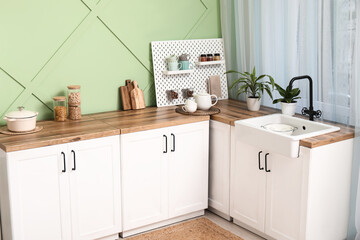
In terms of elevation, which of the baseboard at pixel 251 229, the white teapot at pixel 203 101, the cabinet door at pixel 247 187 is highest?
the white teapot at pixel 203 101

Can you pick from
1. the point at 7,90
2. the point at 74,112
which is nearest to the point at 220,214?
the point at 74,112

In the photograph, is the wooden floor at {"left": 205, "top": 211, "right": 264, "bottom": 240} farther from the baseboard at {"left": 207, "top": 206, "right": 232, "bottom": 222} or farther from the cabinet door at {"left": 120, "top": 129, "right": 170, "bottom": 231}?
the cabinet door at {"left": 120, "top": 129, "right": 170, "bottom": 231}

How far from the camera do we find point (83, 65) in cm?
362

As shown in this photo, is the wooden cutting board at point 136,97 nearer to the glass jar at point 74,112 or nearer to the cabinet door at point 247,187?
the glass jar at point 74,112

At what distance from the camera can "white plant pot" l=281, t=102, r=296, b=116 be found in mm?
3571

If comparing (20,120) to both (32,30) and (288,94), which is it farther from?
(288,94)

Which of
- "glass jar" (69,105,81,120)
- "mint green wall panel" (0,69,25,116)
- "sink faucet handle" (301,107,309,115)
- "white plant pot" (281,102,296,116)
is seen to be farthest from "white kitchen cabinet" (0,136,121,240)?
"sink faucet handle" (301,107,309,115)

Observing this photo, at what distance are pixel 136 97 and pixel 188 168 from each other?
2.34 ft

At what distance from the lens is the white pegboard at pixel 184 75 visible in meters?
3.96

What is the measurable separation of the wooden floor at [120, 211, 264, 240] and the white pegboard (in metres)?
1.00

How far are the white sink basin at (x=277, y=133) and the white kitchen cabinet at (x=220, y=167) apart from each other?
22cm

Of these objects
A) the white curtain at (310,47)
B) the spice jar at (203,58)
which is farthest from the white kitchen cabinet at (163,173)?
the white curtain at (310,47)

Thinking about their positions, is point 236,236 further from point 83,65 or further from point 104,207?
point 83,65

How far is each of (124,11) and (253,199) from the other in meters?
1.77
